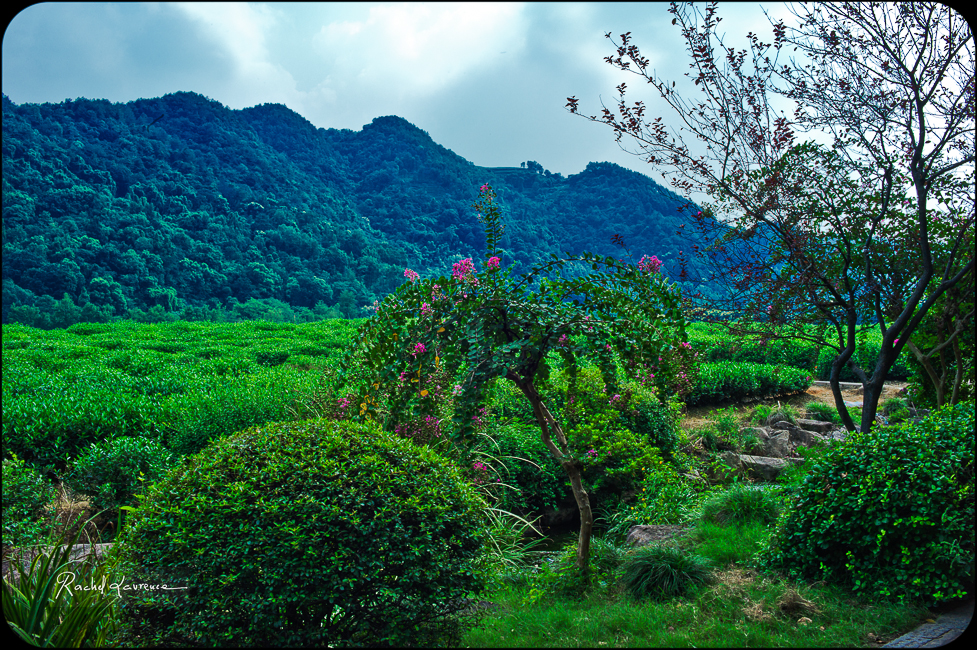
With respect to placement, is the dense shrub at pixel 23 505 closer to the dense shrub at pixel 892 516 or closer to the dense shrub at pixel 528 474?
the dense shrub at pixel 528 474

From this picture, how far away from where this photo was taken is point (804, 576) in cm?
325

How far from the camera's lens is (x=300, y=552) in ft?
8.12

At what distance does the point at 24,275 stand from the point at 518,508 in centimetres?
3691

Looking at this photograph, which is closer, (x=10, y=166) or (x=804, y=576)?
(x=804, y=576)

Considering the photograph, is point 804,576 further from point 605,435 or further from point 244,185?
point 244,185

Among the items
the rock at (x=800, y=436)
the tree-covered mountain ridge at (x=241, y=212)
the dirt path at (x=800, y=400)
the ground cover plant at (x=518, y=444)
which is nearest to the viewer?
the ground cover plant at (x=518, y=444)

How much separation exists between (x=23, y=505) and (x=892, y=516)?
5666 mm

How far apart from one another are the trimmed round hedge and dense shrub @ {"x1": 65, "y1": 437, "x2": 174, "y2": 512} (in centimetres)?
217

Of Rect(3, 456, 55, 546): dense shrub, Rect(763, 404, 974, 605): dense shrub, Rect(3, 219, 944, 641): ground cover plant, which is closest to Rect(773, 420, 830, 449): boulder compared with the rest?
Rect(3, 219, 944, 641): ground cover plant

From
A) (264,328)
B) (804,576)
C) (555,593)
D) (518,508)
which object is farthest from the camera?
(264,328)

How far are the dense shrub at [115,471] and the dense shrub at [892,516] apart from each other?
486 centimetres

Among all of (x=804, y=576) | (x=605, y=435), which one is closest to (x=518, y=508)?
(x=605, y=435)

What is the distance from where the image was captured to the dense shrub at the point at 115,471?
464 cm
